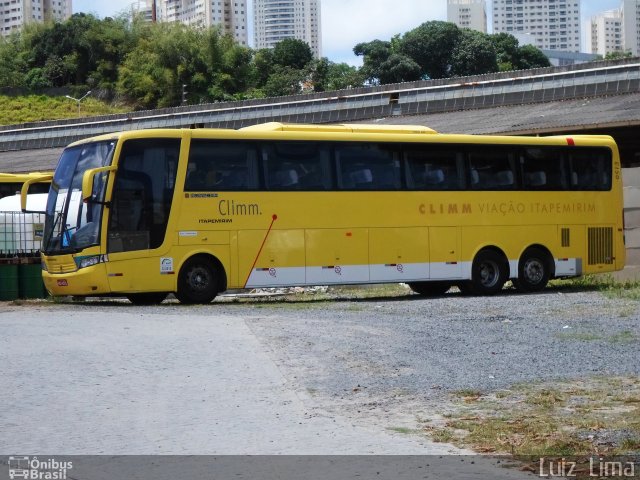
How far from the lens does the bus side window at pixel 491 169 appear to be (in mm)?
26406

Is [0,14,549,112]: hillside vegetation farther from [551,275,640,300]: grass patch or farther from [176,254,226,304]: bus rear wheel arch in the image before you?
[176,254,226,304]: bus rear wheel arch

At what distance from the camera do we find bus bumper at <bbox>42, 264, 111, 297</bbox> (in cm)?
2239

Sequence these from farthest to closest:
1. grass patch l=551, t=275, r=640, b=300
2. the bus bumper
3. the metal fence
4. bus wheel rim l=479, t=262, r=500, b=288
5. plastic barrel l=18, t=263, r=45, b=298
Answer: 1. the metal fence
2. bus wheel rim l=479, t=262, r=500, b=288
3. plastic barrel l=18, t=263, r=45, b=298
4. grass patch l=551, t=275, r=640, b=300
5. the bus bumper

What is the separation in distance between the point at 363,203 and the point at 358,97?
1045 inches

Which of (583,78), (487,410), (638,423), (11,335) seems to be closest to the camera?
(638,423)

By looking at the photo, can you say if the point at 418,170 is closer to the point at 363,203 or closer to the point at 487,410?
the point at 363,203

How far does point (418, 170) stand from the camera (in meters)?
25.8

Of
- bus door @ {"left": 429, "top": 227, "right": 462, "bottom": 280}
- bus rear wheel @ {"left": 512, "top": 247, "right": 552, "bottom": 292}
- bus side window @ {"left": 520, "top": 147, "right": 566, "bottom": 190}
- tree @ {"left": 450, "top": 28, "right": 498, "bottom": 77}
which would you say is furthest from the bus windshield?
tree @ {"left": 450, "top": 28, "right": 498, "bottom": 77}

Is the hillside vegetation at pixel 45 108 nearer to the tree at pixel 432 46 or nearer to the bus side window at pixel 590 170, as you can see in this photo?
the tree at pixel 432 46

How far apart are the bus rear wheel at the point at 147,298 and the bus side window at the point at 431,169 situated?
5.92 m

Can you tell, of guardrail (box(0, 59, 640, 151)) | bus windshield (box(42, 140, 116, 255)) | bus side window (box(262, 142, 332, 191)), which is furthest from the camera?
guardrail (box(0, 59, 640, 151))

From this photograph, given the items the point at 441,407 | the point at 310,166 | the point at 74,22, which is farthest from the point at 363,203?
the point at 74,22

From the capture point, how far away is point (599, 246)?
91.4 feet

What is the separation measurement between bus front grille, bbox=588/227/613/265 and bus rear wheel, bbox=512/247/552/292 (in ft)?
4.04
